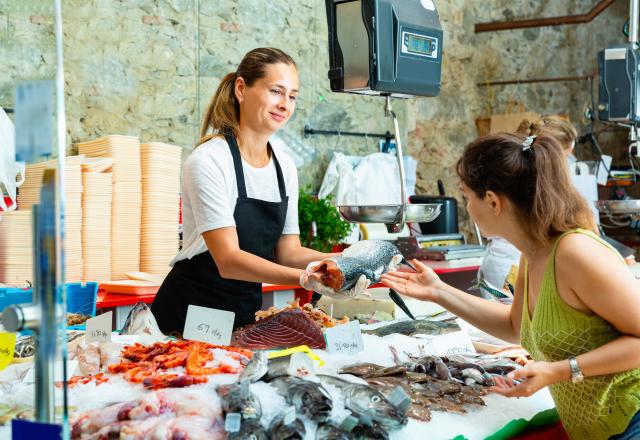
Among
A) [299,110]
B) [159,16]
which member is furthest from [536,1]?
[159,16]

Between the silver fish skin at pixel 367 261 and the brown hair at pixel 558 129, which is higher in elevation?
the brown hair at pixel 558 129

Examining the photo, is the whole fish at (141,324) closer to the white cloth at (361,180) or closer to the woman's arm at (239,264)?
the woman's arm at (239,264)

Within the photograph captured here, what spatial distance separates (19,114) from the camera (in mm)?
946

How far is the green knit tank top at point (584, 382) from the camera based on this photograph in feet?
5.98

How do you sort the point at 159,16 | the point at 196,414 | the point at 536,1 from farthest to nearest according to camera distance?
the point at 536,1
the point at 159,16
the point at 196,414

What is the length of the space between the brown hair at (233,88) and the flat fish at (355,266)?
818 mm

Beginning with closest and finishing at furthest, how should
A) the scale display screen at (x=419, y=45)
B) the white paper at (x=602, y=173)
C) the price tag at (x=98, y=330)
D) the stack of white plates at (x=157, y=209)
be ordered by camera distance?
1. the price tag at (x=98, y=330)
2. the scale display screen at (x=419, y=45)
3. the stack of white plates at (x=157, y=209)
4. the white paper at (x=602, y=173)

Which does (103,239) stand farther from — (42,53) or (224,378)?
(42,53)

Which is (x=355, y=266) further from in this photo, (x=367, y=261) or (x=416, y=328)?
(x=416, y=328)

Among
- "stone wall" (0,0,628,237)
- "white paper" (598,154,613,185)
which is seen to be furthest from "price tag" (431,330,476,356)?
"white paper" (598,154,613,185)

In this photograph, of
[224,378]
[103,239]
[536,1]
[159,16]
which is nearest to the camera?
[224,378]

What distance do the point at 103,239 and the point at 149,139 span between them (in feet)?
4.24

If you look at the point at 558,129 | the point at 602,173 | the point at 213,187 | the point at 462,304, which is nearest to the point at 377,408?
the point at 462,304

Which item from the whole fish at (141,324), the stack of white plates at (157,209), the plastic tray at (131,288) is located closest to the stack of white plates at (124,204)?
the stack of white plates at (157,209)
